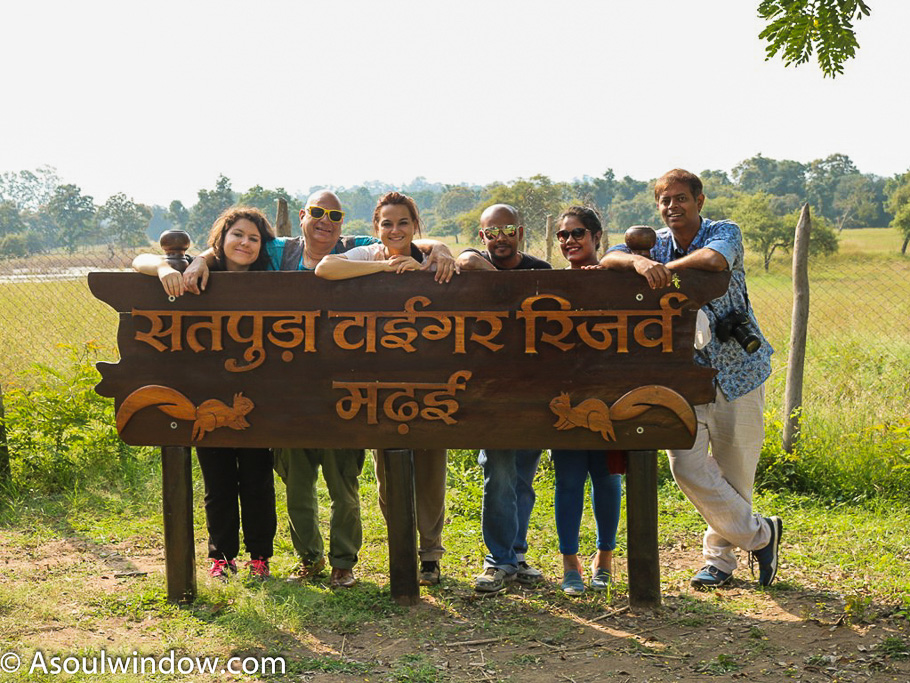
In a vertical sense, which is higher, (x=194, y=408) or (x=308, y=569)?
(x=194, y=408)

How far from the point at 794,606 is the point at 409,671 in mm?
1943

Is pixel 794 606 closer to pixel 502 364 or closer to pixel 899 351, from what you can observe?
pixel 502 364

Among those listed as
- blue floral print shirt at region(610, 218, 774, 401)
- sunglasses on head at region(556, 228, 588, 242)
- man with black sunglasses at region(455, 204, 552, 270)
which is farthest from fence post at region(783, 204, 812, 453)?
man with black sunglasses at region(455, 204, 552, 270)

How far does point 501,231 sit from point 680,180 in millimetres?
874

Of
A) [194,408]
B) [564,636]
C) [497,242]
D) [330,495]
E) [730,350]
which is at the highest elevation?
[497,242]

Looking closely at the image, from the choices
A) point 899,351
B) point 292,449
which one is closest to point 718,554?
point 292,449

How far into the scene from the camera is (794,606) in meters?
4.24

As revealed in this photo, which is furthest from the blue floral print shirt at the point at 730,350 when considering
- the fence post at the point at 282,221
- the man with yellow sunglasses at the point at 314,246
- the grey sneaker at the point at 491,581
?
the fence post at the point at 282,221

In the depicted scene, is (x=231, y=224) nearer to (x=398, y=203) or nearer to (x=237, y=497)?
(x=398, y=203)

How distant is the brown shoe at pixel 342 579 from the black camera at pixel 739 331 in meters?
2.20

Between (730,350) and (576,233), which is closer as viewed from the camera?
(576,233)

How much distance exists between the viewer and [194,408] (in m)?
4.18

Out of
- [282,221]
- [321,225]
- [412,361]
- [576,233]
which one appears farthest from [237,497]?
[282,221]

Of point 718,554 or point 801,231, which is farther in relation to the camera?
point 801,231
